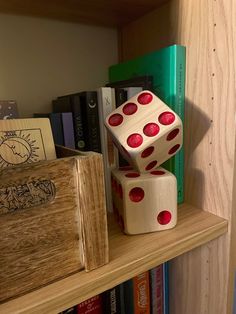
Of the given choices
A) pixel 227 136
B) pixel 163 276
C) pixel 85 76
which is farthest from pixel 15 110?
pixel 163 276

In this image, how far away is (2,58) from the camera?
0.60 metres

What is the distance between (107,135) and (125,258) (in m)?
0.24

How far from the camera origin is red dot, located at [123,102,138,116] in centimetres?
47

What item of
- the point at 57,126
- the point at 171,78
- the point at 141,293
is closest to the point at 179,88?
the point at 171,78

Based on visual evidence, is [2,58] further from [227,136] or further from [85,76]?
[227,136]

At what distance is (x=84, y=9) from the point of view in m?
0.60

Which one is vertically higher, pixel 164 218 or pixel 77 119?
pixel 77 119

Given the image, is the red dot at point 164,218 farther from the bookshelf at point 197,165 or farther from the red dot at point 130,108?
the red dot at point 130,108

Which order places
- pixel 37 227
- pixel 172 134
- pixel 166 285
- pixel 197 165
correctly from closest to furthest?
pixel 37 227 < pixel 172 134 < pixel 197 165 < pixel 166 285

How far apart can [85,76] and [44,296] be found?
0.55 m

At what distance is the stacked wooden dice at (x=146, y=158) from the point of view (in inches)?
17.1

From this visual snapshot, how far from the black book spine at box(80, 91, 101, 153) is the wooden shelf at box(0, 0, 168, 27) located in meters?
0.21

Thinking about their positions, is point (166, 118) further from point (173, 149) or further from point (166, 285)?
point (166, 285)

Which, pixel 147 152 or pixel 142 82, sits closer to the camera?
pixel 147 152
